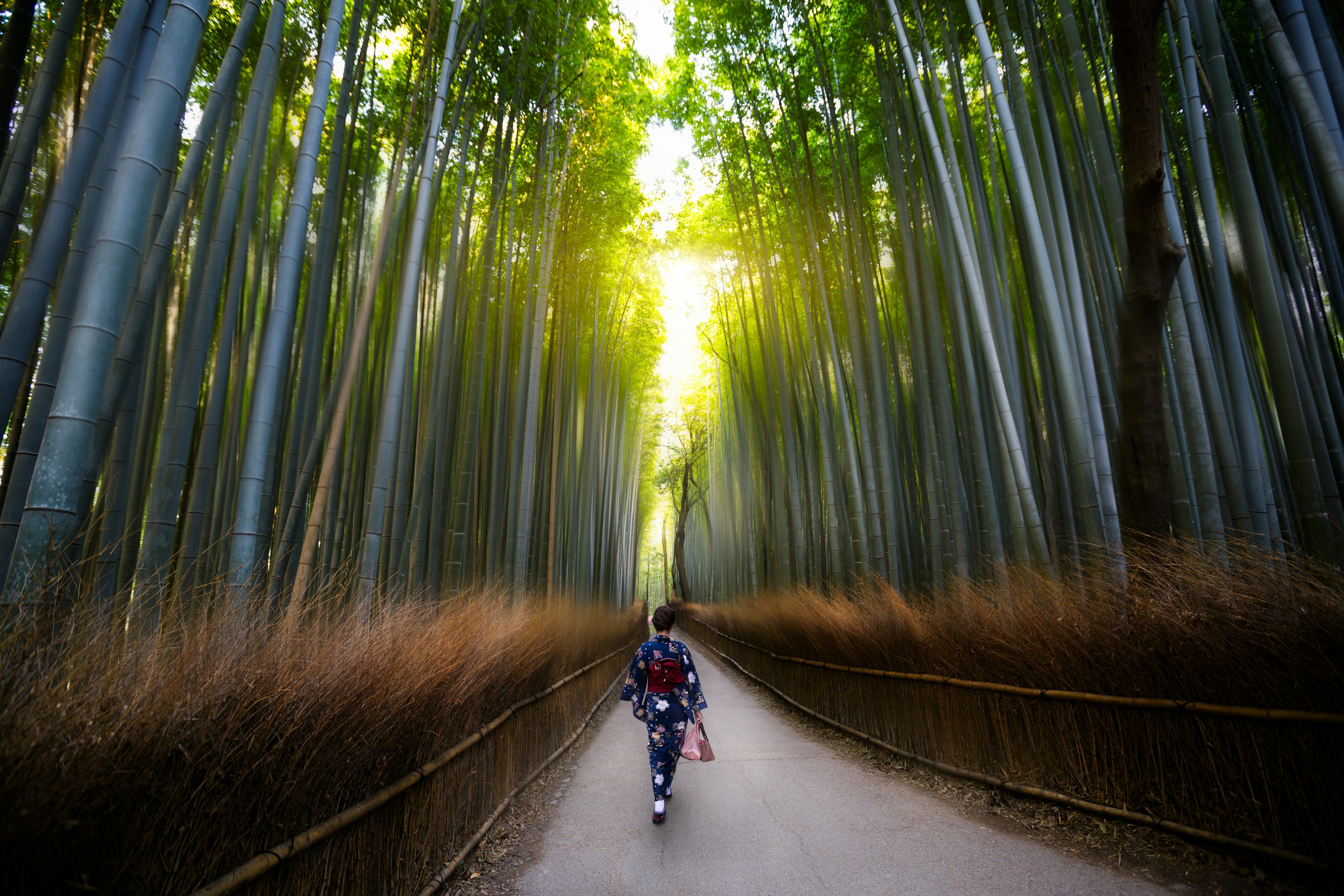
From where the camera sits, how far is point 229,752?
4.03 ft

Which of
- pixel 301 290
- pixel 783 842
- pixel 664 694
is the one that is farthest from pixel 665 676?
pixel 301 290

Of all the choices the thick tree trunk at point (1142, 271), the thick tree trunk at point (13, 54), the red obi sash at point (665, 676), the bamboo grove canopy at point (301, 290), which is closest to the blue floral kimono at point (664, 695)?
the red obi sash at point (665, 676)

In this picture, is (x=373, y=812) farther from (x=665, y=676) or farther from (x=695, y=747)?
(x=665, y=676)

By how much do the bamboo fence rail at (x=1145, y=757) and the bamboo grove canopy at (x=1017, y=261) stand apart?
67 centimetres

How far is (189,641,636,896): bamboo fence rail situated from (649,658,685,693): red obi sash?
73 cm

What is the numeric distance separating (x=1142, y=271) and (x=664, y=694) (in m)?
3.02

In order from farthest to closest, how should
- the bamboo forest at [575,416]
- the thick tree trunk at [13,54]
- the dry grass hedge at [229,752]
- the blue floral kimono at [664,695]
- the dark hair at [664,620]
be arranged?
1. the dark hair at [664,620]
2. the blue floral kimono at [664,695]
3. the thick tree trunk at [13,54]
4. the bamboo forest at [575,416]
5. the dry grass hedge at [229,752]

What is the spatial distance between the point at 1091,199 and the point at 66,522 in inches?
208

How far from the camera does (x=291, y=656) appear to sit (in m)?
1.58

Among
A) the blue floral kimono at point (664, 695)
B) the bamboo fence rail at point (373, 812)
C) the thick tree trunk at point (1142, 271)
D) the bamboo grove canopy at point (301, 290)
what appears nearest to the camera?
the bamboo fence rail at point (373, 812)

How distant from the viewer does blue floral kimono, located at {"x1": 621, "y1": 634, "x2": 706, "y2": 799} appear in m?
3.06

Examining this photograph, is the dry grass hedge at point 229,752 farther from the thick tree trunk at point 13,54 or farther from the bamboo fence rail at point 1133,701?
the bamboo fence rail at point 1133,701

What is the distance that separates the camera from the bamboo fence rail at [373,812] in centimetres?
115

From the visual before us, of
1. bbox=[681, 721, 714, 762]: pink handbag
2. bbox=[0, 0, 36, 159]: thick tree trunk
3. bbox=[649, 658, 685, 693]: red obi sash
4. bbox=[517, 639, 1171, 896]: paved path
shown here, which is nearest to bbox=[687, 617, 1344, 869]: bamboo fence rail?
→ bbox=[517, 639, 1171, 896]: paved path
